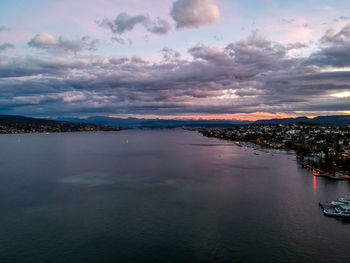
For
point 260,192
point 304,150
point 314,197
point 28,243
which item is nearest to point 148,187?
point 260,192

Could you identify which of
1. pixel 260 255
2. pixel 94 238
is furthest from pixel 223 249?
pixel 94 238

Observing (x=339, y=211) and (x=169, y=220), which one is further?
(x=339, y=211)

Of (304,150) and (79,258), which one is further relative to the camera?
(304,150)

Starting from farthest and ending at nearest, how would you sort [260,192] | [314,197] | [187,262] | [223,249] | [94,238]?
[260,192] < [314,197] < [94,238] < [223,249] < [187,262]

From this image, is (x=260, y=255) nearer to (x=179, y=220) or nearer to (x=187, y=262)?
(x=187, y=262)

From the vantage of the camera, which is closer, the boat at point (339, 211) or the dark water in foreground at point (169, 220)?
the dark water in foreground at point (169, 220)

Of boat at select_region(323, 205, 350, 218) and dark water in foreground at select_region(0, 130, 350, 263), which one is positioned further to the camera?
boat at select_region(323, 205, 350, 218)

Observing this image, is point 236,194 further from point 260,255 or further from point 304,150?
point 304,150

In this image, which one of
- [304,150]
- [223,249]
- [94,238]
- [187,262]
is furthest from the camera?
[304,150]
